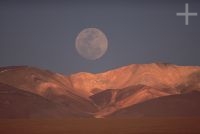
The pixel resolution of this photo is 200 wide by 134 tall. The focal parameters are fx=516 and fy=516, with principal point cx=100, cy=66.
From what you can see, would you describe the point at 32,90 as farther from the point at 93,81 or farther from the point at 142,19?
the point at 142,19

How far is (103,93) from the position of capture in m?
17.9

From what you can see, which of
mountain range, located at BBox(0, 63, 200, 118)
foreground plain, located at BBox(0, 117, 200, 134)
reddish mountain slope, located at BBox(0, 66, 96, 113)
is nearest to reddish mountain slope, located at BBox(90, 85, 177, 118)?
mountain range, located at BBox(0, 63, 200, 118)

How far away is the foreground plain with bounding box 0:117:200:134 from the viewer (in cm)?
1700

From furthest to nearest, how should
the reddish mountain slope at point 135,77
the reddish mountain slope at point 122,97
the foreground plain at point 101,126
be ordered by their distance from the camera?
the reddish mountain slope at point 122,97, the reddish mountain slope at point 135,77, the foreground plain at point 101,126

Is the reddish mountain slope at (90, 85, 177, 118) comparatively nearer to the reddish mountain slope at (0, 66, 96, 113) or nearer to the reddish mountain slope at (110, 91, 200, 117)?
the reddish mountain slope at (110, 91, 200, 117)

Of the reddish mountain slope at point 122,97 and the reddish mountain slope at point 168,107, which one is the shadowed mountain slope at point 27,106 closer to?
the reddish mountain slope at point 122,97

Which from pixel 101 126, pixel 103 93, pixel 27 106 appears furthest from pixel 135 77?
pixel 27 106

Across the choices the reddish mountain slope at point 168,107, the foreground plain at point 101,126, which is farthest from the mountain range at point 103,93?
the foreground plain at point 101,126

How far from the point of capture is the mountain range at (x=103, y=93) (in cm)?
1769

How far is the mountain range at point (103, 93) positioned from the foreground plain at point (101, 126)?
0.26 meters

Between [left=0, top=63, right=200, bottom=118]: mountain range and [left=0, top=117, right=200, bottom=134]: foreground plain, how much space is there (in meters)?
0.26

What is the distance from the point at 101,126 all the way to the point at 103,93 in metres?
1.22

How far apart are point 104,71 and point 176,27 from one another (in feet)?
9.53

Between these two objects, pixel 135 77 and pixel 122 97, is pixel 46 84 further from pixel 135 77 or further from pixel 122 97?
pixel 135 77
